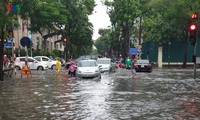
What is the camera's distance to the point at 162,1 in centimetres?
5128

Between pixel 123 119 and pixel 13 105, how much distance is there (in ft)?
15.5

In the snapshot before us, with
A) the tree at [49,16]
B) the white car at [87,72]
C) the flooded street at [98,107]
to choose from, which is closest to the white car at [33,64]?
the tree at [49,16]

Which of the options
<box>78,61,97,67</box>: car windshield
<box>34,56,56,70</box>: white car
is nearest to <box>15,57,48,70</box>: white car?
<box>34,56,56,70</box>: white car

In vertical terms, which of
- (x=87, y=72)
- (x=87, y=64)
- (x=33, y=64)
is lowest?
(x=87, y=72)

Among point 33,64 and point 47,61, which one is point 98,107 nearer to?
point 33,64

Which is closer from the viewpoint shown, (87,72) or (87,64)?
(87,72)

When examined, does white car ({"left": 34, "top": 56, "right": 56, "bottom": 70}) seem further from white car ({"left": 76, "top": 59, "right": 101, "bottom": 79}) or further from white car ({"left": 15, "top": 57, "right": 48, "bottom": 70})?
white car ({"left": 76, "top": 59, "right": 101, "bottom": 79})

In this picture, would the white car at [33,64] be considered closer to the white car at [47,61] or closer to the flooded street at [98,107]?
the white car at [47,61]

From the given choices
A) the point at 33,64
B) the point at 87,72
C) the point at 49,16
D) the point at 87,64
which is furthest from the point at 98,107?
the point at 49,16

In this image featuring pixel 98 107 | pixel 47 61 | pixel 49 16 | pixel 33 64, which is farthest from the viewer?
pixel 49 16

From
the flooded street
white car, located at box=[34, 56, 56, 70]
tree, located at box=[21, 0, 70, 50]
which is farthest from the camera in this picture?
tree, located at box=[21, 0, 70, 50]

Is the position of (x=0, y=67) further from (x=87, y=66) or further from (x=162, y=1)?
(x=162, y=1)

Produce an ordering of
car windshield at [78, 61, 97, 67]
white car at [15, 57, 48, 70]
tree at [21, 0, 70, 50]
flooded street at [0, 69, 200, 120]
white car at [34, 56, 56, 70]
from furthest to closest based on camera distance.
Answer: tree at [21, 0, 70, 50] → white car at [34, 56, 56, 70] → white car at [15, 57, 48, 70] → car windshield at [78, 61, 97, 67] → flooded street at [0, 69, 200, 120]

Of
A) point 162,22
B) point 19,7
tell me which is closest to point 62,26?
point 162,22
